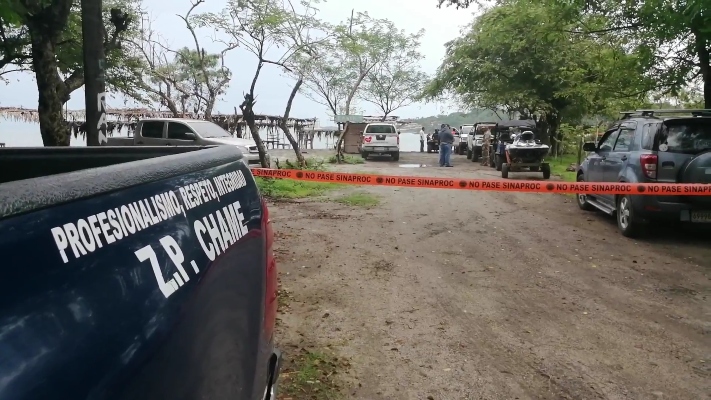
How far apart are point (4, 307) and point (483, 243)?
24.2ft

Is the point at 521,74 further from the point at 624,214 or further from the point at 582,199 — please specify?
the point at 624,214

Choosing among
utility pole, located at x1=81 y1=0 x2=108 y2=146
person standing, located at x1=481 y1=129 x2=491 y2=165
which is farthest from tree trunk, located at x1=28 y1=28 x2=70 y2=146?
person standing, located at x1=481 y1=129 x2=491 y2=165

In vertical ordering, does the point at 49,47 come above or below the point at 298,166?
above

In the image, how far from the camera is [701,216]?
7465 mm

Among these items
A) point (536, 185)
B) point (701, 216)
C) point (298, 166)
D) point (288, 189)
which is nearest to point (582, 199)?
point (701, 216)

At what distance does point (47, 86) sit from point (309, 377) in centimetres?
877

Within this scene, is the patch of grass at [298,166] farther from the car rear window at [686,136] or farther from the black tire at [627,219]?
the car rear window at [686,136]

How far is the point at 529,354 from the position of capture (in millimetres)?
4270

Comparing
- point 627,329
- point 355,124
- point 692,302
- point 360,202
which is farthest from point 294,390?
point 355,124

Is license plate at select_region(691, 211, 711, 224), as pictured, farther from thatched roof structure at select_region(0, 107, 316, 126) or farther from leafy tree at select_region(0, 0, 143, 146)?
thatched roof structure at select_region(0, 107, 316, 126)

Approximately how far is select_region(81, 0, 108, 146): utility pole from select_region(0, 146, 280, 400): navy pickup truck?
17.5 feet

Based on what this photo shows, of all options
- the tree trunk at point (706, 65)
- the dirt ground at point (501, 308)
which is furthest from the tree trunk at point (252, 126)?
the tree trunk at point (706, 65)

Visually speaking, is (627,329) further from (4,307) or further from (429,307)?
(4,307)

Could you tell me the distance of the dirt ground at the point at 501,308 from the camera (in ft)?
12.7
